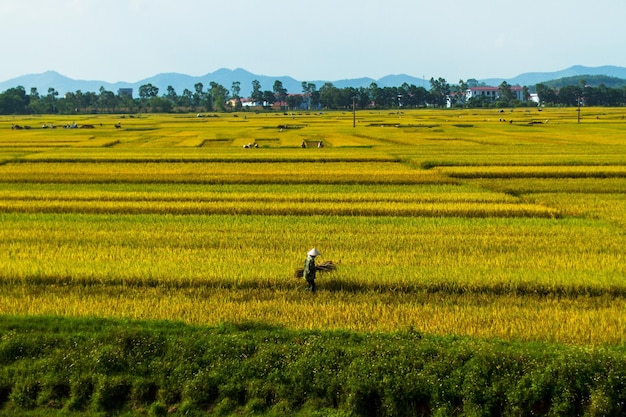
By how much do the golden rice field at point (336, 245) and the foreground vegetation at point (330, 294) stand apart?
7 centimetres

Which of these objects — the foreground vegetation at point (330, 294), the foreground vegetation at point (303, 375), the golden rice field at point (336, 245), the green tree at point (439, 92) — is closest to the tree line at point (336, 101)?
the green tree at point (439, 92)

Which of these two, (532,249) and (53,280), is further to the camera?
(532,249)

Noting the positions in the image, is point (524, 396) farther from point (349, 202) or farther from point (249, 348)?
point (349, 202)

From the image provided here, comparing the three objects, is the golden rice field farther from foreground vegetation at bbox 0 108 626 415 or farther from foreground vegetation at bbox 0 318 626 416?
foreground vegetation at bbox 0 318 626 416

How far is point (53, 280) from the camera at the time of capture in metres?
12.0

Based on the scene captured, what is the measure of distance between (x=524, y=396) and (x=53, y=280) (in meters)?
8.95

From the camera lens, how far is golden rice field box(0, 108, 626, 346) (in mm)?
10117

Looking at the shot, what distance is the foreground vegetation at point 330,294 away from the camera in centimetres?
766

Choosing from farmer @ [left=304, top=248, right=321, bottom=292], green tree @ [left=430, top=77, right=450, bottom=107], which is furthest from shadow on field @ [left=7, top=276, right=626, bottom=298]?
green tree @ [left=430, top=77, right=450, bottom=107]

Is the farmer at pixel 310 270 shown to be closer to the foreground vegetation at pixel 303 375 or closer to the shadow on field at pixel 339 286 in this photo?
the shadow on field at pixel 339 286

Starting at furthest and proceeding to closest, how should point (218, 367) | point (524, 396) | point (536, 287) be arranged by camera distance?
point (536, 287), point (218, 367), point (524, 396)

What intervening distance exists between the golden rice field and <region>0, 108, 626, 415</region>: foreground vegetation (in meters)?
0.07

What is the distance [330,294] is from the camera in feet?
36.5

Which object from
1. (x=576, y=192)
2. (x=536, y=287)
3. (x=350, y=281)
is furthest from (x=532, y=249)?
(x=576, y=192)
